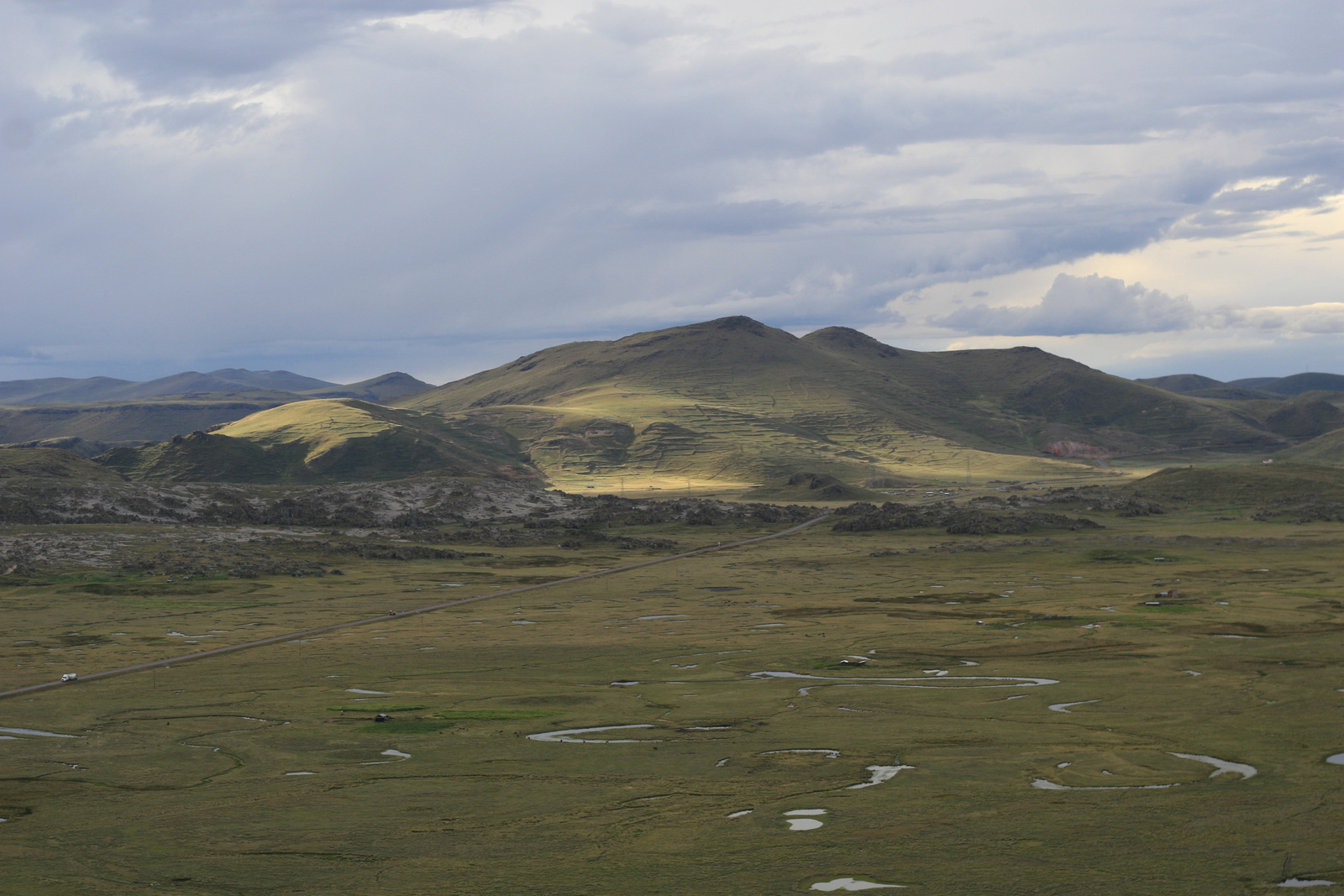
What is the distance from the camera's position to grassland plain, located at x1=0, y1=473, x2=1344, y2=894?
19.7 metres

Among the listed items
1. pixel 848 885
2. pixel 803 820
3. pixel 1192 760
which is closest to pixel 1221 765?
pixel 1192 760

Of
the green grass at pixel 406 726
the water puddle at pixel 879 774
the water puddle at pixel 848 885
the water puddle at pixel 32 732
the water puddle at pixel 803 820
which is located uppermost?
the water puddle at pixel 848 885

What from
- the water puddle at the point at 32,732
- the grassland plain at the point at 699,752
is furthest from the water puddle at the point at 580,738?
the water puddle at the point at 32,732

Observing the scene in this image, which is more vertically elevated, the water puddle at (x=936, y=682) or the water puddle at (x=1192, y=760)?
the water puddle at (x=1192, y=760)

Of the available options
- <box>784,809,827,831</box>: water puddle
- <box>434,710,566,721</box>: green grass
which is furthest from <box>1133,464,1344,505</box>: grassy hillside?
<box>784,809,827,831</box>: water puddle

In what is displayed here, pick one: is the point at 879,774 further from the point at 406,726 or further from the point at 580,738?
the point at 406,726

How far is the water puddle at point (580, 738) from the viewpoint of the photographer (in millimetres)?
32312

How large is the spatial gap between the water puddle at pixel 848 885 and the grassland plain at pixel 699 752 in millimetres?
289

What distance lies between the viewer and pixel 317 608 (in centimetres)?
8188

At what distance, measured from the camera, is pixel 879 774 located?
26.2m

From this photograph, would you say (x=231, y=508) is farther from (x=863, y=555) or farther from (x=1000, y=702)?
(x=1000, y=702)

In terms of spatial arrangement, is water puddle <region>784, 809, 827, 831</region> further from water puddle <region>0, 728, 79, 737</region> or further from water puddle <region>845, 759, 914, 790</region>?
water puddle <region>0, 728, 79, 737</region>

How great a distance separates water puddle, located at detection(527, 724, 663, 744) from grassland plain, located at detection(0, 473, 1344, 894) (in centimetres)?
30

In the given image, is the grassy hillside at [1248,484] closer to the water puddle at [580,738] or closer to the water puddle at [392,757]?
the water puddle at [580,738]
